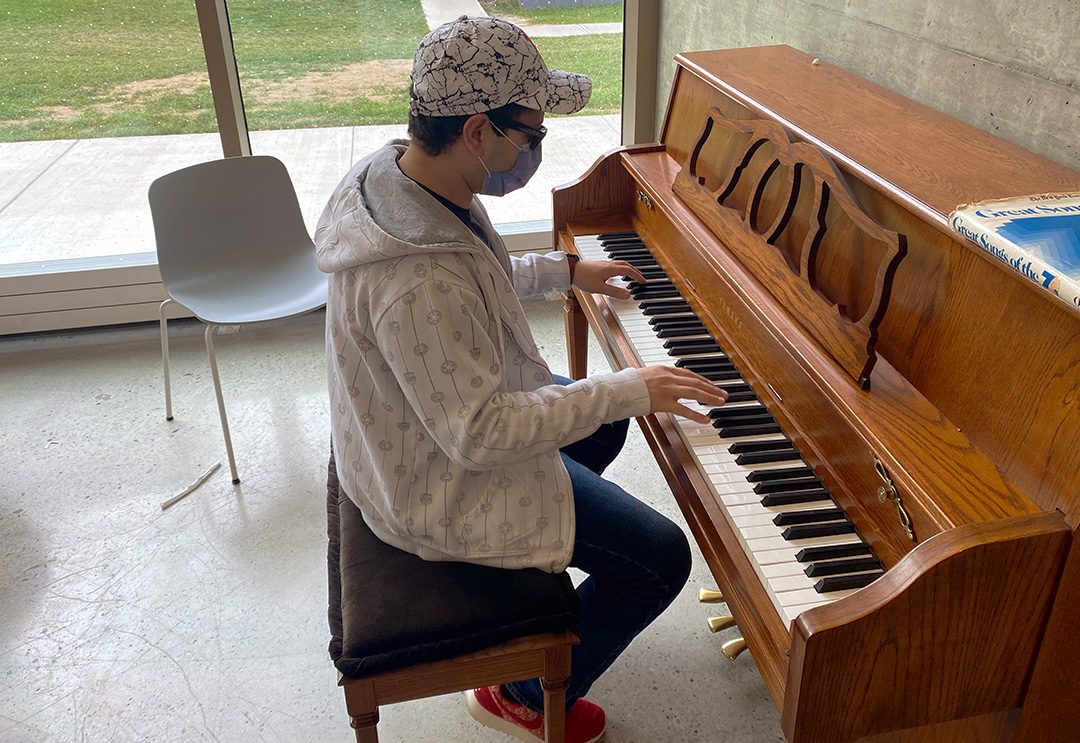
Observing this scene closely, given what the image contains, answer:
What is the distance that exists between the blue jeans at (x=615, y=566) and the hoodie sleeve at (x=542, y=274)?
48cm

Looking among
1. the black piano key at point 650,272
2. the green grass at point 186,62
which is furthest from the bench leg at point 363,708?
the green grass at point 186,62

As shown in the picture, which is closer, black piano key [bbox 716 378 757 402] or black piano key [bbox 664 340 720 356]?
black piano key [bbox 716 378 757 402]

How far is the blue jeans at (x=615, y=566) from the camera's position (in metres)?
1.61

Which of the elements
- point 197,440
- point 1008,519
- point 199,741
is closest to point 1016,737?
point 1008,519

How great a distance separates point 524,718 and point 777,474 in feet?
2.62

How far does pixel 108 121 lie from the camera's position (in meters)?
3.59

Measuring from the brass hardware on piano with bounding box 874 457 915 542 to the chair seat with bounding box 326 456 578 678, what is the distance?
519 mm

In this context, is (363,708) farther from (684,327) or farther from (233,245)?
(233,245)

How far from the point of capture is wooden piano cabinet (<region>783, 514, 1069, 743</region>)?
1.07 metres

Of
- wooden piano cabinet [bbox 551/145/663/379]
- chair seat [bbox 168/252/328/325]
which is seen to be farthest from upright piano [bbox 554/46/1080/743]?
chair seat [bbox 168/252/328/325]

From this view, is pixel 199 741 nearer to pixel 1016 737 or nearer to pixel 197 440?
pixel 197 440

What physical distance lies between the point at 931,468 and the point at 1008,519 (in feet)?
0.50

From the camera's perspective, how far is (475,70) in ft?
4.58

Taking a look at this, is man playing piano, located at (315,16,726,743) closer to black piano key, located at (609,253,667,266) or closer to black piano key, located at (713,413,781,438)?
black piano key, located at (713,413,781,438)
